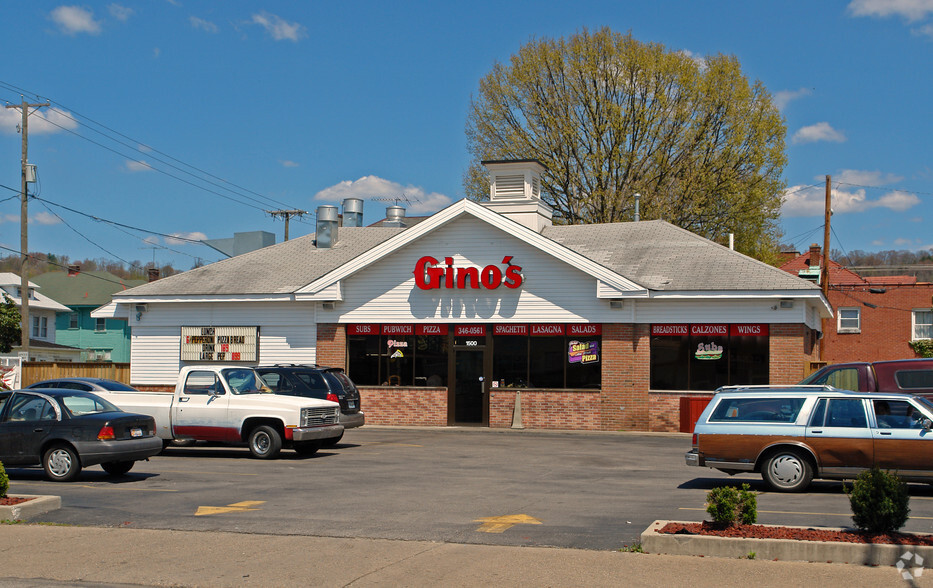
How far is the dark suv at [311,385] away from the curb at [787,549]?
500 inches

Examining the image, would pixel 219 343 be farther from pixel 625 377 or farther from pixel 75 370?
pixel 625 377

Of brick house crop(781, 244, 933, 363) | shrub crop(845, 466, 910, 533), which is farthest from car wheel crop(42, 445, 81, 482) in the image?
brick house crop(781, 244, 933, 363)

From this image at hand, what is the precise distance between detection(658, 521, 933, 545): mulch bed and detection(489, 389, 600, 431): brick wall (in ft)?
60.8

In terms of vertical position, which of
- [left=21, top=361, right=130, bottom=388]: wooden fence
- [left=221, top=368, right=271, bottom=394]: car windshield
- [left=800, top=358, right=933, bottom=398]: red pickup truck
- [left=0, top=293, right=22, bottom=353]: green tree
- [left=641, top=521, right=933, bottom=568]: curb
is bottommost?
[left=641, top=521, right=933, bottom=568]: curb

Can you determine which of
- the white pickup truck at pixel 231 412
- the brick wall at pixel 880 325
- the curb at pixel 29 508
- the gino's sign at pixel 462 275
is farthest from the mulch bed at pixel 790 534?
the brick wall at pixel 880 325

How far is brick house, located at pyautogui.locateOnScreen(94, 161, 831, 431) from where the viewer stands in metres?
27.5

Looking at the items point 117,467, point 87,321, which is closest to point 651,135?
point 117,467

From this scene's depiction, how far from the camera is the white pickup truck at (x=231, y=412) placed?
19.4 m

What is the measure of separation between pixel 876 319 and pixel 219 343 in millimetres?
37167

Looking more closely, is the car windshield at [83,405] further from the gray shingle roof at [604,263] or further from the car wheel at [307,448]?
the gray shingle roof at [604,263]

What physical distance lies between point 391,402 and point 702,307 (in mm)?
10288

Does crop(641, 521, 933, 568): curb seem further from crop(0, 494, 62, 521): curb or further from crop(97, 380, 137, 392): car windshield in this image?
crop(97, 380, 137, 392): car windshield

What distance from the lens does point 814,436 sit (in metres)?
14.2

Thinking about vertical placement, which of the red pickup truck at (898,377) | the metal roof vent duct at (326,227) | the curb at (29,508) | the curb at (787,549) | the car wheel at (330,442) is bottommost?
the car wheel at (330,442)
